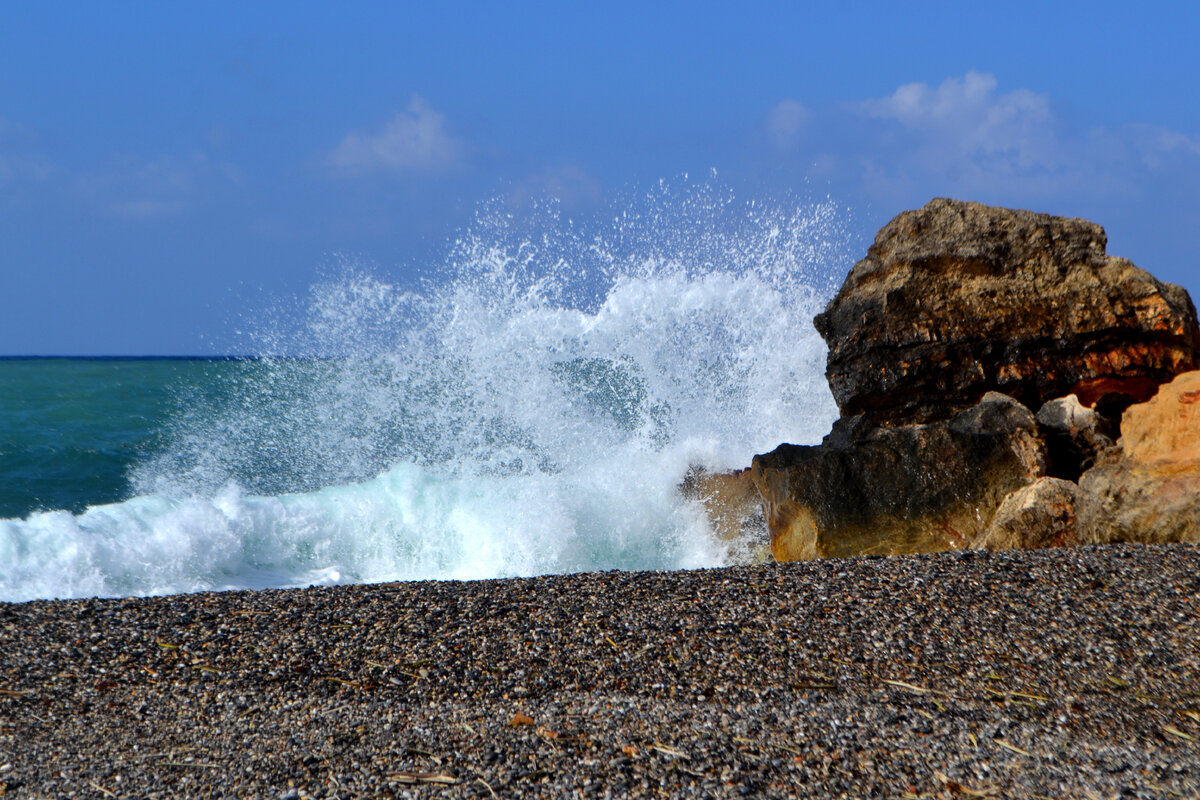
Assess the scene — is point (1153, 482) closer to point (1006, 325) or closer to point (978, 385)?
point (978, 385)

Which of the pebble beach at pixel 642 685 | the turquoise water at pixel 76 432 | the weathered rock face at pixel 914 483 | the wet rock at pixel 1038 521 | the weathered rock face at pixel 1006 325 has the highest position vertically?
the turquoise water at pixel 76 432

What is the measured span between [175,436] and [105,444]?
1.06 m

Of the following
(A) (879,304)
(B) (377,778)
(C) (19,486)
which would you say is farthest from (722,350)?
(C) (19,486)

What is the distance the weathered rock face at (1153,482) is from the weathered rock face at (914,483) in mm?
592

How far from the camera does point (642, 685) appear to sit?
2922 millimetres

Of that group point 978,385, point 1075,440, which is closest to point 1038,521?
point 1075,440

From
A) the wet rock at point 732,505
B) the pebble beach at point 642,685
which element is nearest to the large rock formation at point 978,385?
the wet rock at point 732,505

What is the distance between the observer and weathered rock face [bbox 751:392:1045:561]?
5.44m

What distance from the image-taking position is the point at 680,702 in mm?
2791

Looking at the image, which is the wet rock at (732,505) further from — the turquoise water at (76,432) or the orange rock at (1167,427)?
the turquoise water at (76,432)

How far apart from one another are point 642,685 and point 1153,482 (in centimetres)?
323

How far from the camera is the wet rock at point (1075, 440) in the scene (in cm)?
559

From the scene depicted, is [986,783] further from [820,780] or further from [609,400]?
[609,400]

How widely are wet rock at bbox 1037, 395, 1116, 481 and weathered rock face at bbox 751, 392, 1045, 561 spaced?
0.22 m
